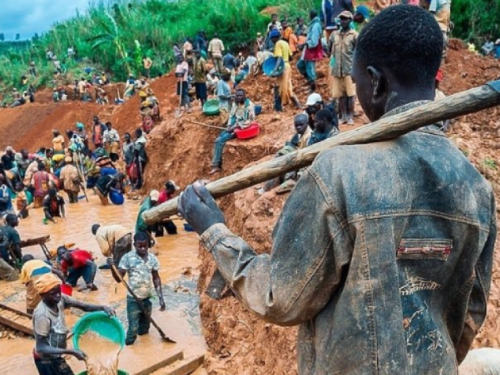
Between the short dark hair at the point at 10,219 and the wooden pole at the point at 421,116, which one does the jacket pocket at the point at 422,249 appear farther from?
the short dark hair at the point at 10,219

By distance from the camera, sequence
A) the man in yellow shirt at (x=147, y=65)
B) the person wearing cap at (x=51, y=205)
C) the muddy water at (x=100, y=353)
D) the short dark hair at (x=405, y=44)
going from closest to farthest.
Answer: the short dark hair at (x=405, y=44) → the muddy water at (x=100, y=353) → the person wearing cap at (x=51, y=205) → the man in yellow shirt at (x=147, y=65)

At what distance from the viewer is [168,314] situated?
7.42 m

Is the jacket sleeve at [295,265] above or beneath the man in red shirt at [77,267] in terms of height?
above

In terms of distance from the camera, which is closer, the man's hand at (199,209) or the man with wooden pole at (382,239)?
the man with wooden pole at (382,239)

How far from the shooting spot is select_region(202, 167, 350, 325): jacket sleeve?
1210 millimetres

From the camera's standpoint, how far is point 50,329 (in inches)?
201

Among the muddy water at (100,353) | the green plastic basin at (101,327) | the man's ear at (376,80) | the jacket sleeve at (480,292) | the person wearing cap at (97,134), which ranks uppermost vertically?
the man's ear at (376,80)

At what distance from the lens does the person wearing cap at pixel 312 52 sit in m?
11.2

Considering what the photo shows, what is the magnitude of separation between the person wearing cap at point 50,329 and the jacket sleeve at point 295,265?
425 centimetres

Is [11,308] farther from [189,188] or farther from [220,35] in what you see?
[220,35]

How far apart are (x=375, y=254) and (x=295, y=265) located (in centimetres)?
20

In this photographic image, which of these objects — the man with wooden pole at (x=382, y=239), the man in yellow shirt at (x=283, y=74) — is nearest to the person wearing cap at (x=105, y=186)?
the man in yellow shirt at (x=283, y=74)

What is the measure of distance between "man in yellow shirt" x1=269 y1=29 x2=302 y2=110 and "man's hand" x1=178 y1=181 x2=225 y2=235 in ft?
32.6

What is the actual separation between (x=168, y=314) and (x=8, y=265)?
12.0ft
